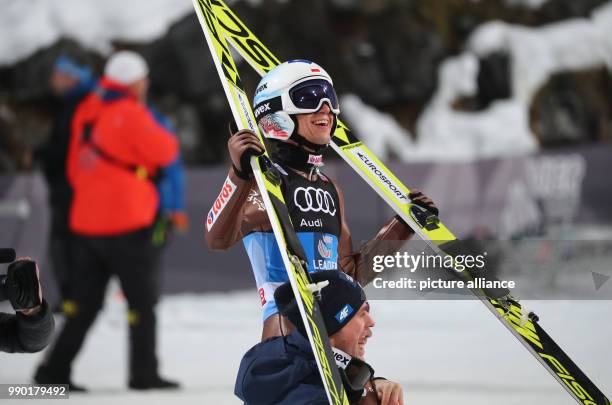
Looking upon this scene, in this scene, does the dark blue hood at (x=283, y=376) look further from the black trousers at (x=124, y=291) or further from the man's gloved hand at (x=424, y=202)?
the black trousers at (x=124, y=291)

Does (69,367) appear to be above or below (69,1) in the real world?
below

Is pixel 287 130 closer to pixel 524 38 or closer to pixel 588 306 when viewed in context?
pixel 588 306

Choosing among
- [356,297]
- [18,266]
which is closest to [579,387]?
[356,297]

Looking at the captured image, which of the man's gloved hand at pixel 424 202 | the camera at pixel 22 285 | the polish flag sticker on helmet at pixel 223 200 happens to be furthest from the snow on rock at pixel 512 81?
the camera at pixel 22 285

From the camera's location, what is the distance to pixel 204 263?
8867 millimetres

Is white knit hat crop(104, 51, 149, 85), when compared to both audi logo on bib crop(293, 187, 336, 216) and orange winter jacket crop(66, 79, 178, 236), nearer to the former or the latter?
orange winter jacket crop(66, 79, 178, 236)

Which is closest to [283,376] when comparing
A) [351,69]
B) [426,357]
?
[426,357]

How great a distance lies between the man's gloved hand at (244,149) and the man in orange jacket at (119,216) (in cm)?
276

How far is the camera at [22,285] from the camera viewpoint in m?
3.02

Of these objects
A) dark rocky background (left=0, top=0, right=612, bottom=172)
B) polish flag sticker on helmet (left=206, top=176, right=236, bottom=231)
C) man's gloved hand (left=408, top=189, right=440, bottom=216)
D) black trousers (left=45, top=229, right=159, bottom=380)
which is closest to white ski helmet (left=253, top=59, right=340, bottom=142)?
polish flag sticker on helmet (left=206, top=176, right=236, bottom=231)

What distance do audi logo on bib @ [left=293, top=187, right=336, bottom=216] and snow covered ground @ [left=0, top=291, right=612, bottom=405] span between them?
0.44m

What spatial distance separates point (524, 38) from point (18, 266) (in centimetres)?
1340

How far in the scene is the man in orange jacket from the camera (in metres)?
5.62

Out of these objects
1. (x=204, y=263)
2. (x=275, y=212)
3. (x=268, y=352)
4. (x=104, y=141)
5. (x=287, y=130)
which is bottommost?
(x=268, y=352)
